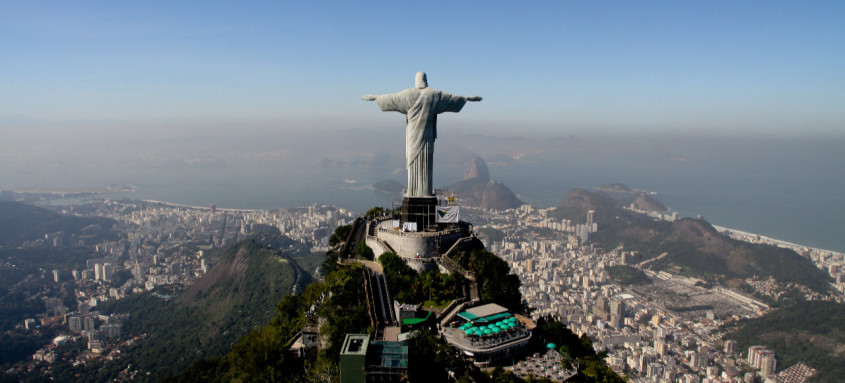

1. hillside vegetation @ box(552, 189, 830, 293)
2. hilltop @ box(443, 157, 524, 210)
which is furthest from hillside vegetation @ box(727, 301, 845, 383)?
hilltop @ box(443, 157, 524, 210)

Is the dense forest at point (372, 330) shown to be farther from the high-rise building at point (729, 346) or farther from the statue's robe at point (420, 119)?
the high-rise building at point (729, 346)

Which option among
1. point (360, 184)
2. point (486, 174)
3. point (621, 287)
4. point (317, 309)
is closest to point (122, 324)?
point (317, 309)

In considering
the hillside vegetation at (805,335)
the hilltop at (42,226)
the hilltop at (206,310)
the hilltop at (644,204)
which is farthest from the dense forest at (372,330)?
the hilltop at (644,204)

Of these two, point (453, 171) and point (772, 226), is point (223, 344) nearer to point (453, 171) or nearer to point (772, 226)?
point (772, 226)

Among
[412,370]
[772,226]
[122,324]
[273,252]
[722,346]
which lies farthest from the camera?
[772,226]

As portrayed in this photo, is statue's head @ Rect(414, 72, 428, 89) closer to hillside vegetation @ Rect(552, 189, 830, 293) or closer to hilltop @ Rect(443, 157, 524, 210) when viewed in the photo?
Result: hillside vegetation @ Rect(552, 189, 830, 293)

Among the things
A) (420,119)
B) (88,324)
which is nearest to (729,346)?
(420,119)
